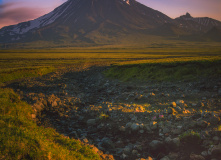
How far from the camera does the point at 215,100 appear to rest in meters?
13.0

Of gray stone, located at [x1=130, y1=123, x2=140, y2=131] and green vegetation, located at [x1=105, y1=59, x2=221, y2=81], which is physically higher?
green vegetation, located at [x1=105, y1=59, x2=221, y2=81]

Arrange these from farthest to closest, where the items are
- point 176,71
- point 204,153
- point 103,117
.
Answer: point 176,71 < point 103,117 < point 204,153

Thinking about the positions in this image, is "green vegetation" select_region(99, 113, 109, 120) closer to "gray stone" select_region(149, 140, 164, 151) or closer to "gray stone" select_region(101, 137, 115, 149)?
"gray stone" select_region(101, 137, 115, 149)

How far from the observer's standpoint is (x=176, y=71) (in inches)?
897

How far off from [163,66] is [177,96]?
37.4 feet

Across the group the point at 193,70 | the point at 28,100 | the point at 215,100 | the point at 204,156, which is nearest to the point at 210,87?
the point at 215,100

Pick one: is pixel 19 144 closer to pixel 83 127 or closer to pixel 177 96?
pixel 83 127

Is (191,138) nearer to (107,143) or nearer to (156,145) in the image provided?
(156,145)

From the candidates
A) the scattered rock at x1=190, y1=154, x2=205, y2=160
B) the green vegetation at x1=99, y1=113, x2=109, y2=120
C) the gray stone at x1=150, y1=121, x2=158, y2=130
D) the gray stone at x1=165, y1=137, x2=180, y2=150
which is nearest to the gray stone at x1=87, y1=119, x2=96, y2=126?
the green vegetation at x1=99, y1=113, x2=109, y2=120

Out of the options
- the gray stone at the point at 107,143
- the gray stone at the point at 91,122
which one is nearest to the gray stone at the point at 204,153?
the gray stone at the point at 107,143

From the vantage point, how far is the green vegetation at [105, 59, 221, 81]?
2016cm

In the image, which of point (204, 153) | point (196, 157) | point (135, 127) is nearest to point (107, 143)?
point (135, 127)

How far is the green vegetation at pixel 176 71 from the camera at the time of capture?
20156 millimetres

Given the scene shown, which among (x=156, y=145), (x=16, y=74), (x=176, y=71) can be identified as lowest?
(x=156, y=145)
